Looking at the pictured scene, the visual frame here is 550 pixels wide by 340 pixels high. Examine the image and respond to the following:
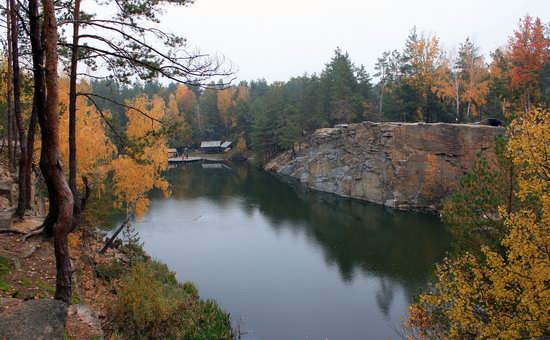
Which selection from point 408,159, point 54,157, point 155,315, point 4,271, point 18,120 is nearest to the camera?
point 54,157

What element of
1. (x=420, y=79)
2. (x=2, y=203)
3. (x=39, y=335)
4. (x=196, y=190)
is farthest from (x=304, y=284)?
(x=420, y=79)

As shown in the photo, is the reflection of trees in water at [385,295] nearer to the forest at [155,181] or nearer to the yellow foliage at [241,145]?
the forest at [155,181]

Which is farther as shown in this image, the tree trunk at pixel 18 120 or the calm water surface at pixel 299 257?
the calm water surface at pixel 299 257

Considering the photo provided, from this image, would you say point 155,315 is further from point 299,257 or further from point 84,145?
point 299,257

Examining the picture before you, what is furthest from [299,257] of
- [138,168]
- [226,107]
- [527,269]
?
[226,107]

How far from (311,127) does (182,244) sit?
40.4 metres

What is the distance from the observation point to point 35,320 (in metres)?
6.16

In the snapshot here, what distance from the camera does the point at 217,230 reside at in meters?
31.7

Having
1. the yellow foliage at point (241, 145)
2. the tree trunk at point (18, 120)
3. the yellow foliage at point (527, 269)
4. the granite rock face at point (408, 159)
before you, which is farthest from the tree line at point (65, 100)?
the yellow foliage at point (241, 145)

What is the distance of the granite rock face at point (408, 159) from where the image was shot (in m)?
37.5

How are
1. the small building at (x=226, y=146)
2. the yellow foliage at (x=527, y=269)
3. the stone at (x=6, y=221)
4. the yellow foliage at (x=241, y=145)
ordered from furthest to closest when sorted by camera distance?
the small building at (x=226, y=146) < the yellow foliage at (x=241, y=145) < the stone at (x=6, y=221) < the yellow foliage at (x=527, y=269)

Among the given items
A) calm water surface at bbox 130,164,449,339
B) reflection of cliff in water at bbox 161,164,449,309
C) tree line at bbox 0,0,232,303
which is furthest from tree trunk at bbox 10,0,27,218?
reflection of cliff in water at bbox 161,164,449,309

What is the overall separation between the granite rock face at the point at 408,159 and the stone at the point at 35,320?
112 ft

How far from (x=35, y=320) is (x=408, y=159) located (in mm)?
37114
